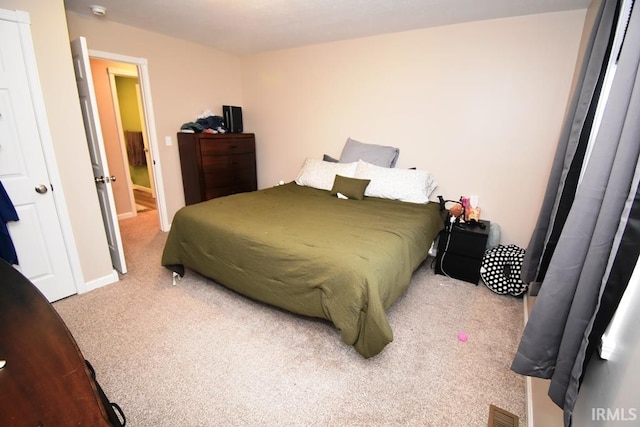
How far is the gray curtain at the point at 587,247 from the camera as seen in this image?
2.39ft

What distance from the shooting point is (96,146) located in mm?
2441

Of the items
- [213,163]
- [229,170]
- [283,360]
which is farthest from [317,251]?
[229,170]

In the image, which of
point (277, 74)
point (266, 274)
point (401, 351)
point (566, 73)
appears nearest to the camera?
point (401, 351)

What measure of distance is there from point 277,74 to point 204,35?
100 cm

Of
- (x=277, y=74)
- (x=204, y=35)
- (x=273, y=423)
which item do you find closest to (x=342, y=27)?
(x=277, y=74)

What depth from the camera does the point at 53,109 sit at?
2139 mm

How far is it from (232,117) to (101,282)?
2.66 meters

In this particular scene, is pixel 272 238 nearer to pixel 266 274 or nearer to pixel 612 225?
pixel 266 274

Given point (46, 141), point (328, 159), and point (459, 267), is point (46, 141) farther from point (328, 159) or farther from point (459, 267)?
point (459, 267)

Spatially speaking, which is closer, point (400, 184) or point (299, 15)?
point (299, 15)

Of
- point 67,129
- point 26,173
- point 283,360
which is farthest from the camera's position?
point 67,129

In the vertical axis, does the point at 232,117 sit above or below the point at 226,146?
above

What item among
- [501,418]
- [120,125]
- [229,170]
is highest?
[120,125]

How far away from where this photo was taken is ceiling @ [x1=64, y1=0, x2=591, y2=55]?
2.41 metres
